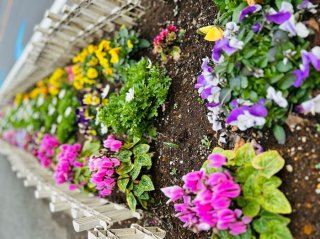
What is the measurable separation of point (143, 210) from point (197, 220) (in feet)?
3.00

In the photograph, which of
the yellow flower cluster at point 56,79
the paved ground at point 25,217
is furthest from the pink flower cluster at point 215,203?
the yellow flower cluster at point 56,79

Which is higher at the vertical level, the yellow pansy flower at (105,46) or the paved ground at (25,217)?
the yellow pansy flower at (105,46)

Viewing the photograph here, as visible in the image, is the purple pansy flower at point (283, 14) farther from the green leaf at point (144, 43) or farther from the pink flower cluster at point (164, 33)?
the green leaf at point (144, 43)

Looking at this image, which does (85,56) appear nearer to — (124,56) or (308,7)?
(124,56)

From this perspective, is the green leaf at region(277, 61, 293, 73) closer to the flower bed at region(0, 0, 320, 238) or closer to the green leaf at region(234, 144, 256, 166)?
the flower bed at region(0, 0, 320, 238)

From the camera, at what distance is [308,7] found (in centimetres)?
164

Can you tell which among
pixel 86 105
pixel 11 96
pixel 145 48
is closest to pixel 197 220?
pixel 145 48

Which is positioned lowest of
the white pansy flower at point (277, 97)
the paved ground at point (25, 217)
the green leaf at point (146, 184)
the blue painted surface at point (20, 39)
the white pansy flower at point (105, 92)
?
the paved ground at point (25, 217)

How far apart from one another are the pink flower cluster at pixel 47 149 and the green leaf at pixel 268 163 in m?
2.58

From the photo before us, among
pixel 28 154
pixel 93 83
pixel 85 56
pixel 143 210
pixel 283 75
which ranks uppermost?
pixel 85 56

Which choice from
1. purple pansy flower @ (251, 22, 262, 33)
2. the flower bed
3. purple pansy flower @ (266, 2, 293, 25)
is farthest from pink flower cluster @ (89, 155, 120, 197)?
purple pansy flower @ (266, 2, 293, 25)

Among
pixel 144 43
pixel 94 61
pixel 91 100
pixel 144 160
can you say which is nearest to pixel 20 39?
pixel 94 61

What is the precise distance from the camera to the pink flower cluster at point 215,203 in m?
1.58

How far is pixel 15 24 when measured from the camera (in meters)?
5.88
